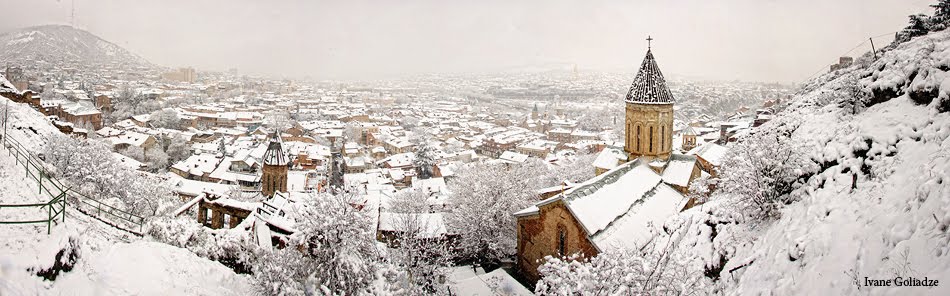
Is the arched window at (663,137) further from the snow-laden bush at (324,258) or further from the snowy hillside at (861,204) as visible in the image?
the snow-laden bush at (324,258)

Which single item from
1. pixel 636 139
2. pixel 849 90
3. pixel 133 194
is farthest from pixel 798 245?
pixel 133 194

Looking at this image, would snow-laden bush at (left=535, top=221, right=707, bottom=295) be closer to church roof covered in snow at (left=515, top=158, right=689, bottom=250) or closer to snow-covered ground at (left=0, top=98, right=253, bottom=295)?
church roof covered in snow at (left=515, top=158, right=689, bottom=250)

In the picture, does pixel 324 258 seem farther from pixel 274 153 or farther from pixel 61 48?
pixel 61 48

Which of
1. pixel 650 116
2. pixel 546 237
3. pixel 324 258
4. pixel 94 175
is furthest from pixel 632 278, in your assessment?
pixel 94 175

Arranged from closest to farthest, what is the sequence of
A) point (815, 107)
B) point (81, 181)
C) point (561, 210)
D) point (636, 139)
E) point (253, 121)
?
point (815, 107) < point (561, 210) < point (81, 181) < point (636, 139) < point (253, 121)

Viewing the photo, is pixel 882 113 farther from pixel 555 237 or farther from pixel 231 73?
pixel 231 73

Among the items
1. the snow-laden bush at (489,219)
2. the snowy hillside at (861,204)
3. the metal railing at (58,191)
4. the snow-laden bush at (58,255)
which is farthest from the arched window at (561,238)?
the snow-laden bush at (58,255)

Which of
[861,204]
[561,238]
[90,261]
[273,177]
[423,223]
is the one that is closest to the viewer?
[861,204]
